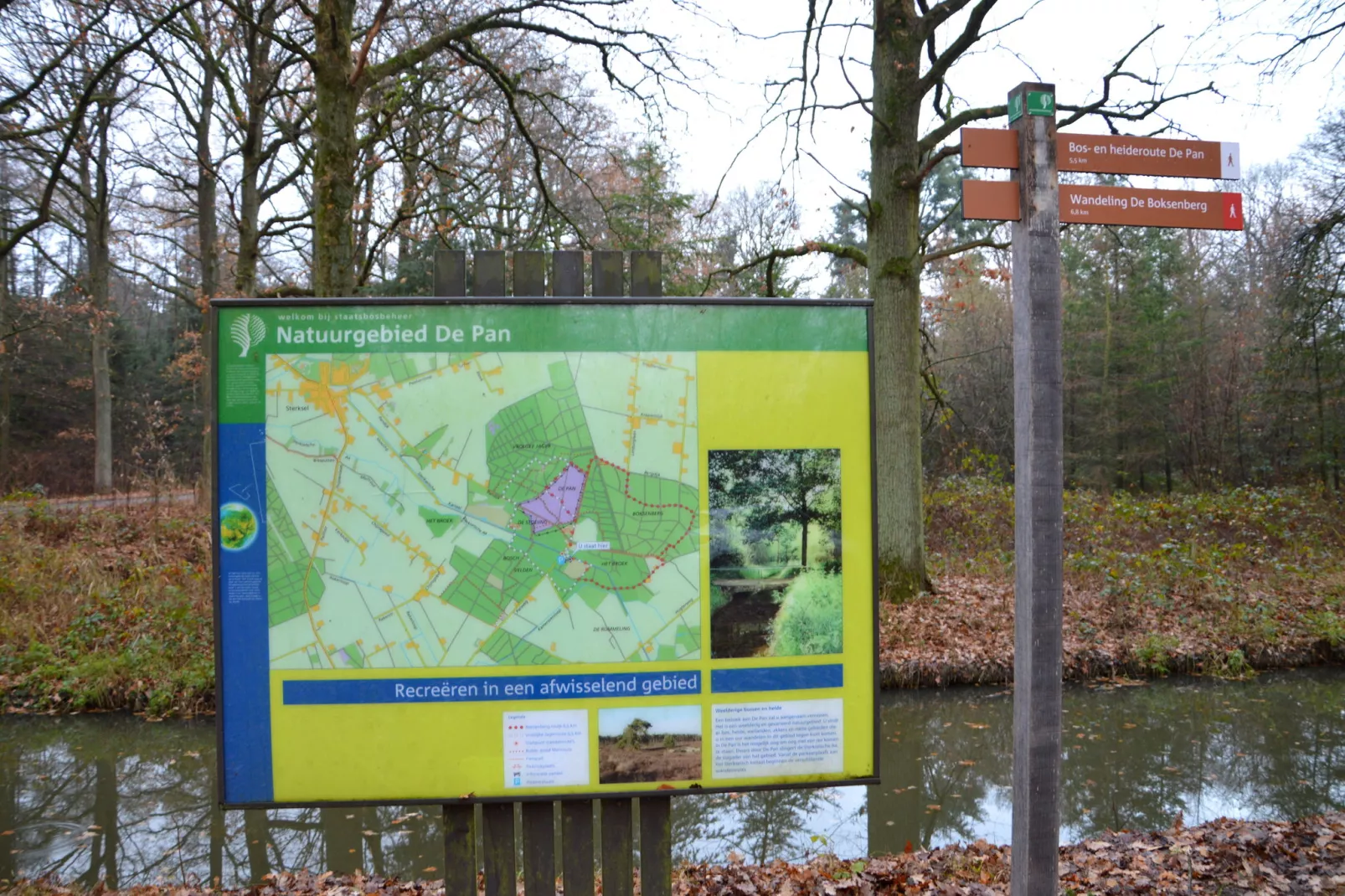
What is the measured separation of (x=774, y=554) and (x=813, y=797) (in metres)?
4.13

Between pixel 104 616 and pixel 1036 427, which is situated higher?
pixel 1036 427

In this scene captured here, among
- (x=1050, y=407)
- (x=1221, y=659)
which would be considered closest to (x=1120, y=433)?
(x=1221, y=659)

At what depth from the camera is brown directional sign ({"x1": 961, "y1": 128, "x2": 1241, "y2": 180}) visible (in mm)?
3135

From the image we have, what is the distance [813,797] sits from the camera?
6.53 m

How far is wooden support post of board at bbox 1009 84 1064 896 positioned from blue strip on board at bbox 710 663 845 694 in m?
0.67

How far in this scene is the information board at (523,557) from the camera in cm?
306

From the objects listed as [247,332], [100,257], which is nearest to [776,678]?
[247,332]

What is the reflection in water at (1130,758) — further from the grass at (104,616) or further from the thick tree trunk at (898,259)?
the grass at (104,616)

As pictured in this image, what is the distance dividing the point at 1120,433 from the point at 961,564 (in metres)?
14.8

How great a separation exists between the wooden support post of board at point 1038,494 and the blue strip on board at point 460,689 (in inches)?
52.5

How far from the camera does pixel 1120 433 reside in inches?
982

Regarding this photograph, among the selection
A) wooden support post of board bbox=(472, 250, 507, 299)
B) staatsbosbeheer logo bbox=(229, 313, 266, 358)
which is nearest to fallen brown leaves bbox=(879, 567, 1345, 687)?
wooden support post of board bbox=(472, 250, 507, 299)

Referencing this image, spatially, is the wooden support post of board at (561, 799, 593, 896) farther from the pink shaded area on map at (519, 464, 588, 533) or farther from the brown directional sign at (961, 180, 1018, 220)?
the brown directional sign at (961, 180, 1018, 220)

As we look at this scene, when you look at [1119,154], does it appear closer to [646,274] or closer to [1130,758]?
[646,274]
